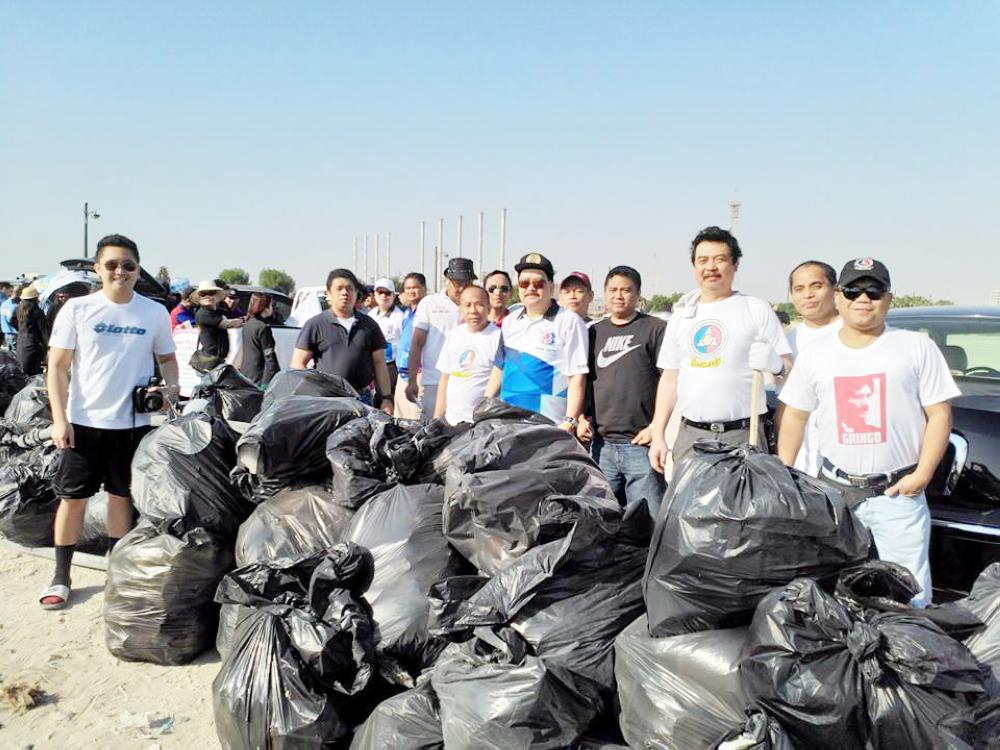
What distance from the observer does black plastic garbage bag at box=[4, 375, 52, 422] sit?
5156 mm

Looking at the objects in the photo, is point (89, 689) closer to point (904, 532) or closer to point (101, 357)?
point (101, 357)

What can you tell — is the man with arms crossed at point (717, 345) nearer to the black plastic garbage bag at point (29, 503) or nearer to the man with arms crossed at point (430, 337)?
the man with arms crossed at point (430, 337)

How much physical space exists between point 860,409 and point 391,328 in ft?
18.1

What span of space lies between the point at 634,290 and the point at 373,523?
1.85m

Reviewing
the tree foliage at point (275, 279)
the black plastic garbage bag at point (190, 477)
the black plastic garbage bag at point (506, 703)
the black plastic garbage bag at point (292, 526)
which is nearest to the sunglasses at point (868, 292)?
the black plastic garbage bag at point (506, 703)

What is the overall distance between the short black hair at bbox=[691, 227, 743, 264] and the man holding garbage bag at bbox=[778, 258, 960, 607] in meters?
0.67

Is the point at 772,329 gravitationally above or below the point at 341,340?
above

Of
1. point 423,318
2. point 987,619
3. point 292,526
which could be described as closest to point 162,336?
point 292,526

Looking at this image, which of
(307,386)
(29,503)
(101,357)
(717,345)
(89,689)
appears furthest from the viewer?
(29,503)

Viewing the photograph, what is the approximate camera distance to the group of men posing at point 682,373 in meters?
2.43

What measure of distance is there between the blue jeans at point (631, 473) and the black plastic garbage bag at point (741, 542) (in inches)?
60.2

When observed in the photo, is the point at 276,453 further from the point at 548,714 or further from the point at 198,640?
the point at 548,714

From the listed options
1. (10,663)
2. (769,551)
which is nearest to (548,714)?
(769,551)

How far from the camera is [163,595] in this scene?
3.08 metres
